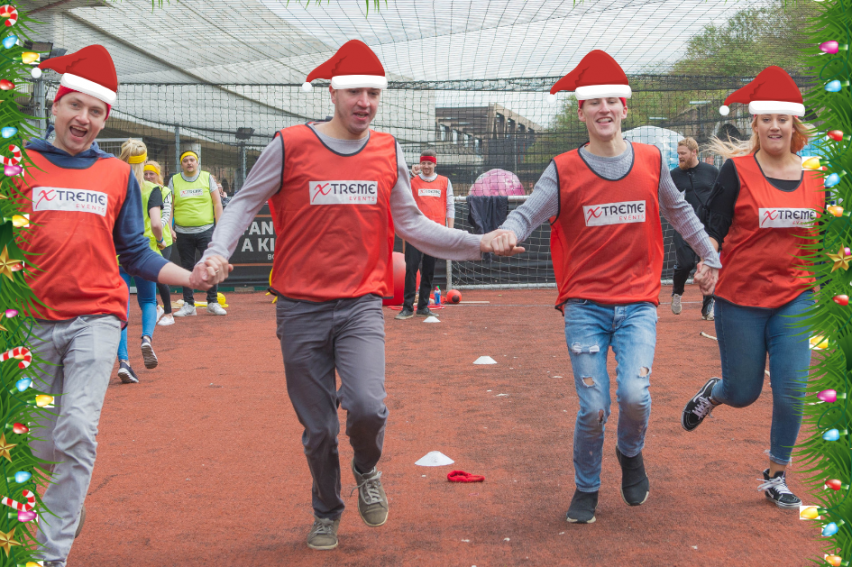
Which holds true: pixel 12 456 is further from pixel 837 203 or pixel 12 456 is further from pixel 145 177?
pixel 145 177

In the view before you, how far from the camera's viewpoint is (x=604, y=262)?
14.1 ft

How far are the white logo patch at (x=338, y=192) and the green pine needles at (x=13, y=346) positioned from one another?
139cm

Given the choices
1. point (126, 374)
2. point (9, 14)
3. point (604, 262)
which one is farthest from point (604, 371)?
point (126, 374)

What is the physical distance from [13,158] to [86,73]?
119 centimetres

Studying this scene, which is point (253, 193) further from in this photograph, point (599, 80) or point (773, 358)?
point (773, 358)

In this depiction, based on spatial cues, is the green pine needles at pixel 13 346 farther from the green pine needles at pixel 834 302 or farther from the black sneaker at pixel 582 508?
the black sneaker at pixel 582 508

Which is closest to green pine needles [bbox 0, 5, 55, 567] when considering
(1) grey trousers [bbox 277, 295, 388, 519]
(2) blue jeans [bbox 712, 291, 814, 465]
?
(1) grey trousers [bbox 277, 295, 388, 519]

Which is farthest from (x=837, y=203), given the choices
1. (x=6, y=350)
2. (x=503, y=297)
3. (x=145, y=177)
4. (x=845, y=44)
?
(x=503, y=297)

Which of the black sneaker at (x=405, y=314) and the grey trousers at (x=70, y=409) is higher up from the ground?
the grey trousers at (x=70, y=409)

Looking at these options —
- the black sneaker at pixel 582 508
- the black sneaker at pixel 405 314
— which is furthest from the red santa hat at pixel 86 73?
the black sneaker at pixel 405 314

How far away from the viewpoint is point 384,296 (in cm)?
418

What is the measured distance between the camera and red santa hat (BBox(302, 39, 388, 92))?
400 cm

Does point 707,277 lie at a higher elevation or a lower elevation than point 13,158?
lower

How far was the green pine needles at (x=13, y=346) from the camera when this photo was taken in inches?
102
